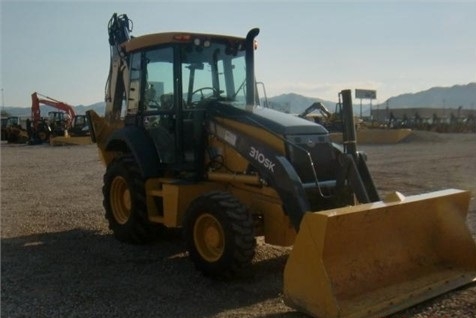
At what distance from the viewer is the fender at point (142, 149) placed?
6.83 m

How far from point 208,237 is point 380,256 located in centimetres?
177

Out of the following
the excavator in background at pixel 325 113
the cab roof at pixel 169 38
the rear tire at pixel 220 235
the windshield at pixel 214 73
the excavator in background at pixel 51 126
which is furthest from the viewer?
the excavator in background at pixel 51 126

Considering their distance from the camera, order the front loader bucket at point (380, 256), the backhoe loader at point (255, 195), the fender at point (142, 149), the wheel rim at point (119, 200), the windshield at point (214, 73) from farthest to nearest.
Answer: the wheel rim at point (119, 200) → the fender at point (142, 149) → the windshield at point (214, 73) → the backhoe loader at point (255, 195) → the front loader bucket at point (380, 256)

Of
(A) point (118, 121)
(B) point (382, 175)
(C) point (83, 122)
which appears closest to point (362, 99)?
(C) point (83, 122)

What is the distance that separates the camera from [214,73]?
678cm

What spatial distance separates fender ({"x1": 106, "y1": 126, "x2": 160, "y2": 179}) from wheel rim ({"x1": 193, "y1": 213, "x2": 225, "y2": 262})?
5.02 feet

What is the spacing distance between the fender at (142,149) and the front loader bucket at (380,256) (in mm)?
2900

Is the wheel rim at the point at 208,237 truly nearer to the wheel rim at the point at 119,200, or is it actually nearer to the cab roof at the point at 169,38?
the wheel rim at the point at 119,200

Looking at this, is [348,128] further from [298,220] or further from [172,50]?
[172,50]

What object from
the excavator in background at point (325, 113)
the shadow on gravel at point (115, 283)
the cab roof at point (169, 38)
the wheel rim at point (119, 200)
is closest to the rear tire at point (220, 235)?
the shadow on gravel at point (115, 283)

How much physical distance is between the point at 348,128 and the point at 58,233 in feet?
15.3

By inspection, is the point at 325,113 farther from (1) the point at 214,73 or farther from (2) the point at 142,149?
(2) the point at 142,149

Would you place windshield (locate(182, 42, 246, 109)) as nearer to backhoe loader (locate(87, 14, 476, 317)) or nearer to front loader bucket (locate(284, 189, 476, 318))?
backhoe loader (locate(87, 14, 476, 317))

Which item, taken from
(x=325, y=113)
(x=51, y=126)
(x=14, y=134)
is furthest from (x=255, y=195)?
(x=14, y=134)
